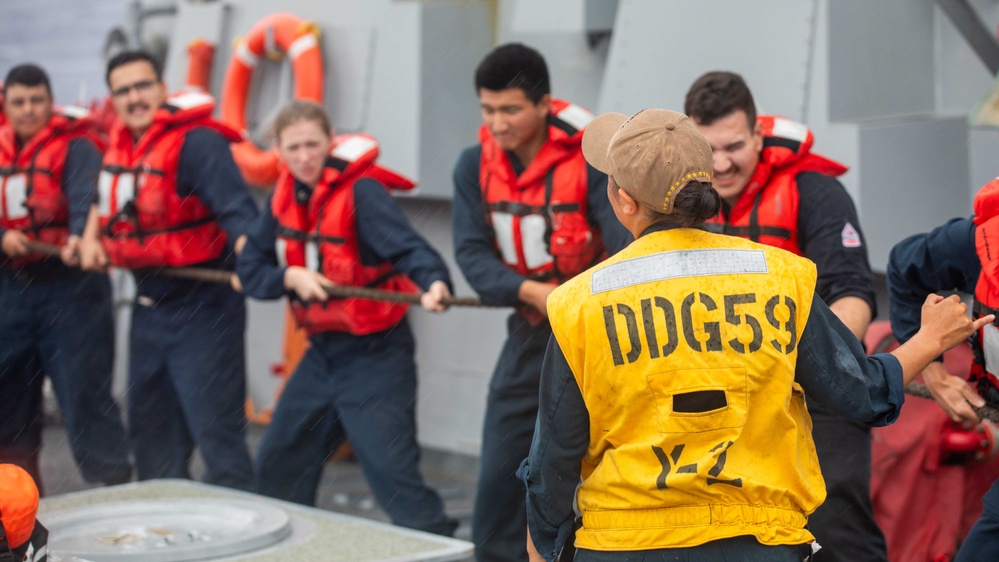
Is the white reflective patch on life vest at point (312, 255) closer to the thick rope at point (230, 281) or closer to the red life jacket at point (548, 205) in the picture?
the thick rope at point (230, 281)

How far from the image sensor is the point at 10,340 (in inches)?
242

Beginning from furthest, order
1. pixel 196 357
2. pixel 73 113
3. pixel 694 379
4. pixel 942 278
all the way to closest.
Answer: pixel 73 113
pixel 196 357
pixel 942 278
pixel 694 379

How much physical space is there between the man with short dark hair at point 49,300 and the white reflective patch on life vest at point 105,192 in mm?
222

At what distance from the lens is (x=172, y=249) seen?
585 centimetres

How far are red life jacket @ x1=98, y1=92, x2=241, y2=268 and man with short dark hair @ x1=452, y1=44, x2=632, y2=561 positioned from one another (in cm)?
173

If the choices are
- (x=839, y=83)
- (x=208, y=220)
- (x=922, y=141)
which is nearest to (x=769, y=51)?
(x=839, y=83)

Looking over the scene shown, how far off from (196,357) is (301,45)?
2.84 metres

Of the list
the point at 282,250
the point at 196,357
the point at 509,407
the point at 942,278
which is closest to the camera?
the point at 942,278

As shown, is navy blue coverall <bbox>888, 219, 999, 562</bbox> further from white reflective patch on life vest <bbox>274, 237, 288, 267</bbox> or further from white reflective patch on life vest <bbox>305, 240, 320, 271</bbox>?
white reflective patch on life vest <bbox>274, 237, 288, 267</bbox>

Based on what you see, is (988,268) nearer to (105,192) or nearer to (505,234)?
(505,234)

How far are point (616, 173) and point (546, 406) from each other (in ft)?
1.54

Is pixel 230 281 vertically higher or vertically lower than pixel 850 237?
lower

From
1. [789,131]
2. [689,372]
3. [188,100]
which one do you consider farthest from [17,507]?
[188,100]

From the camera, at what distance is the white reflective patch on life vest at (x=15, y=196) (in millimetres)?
6527
